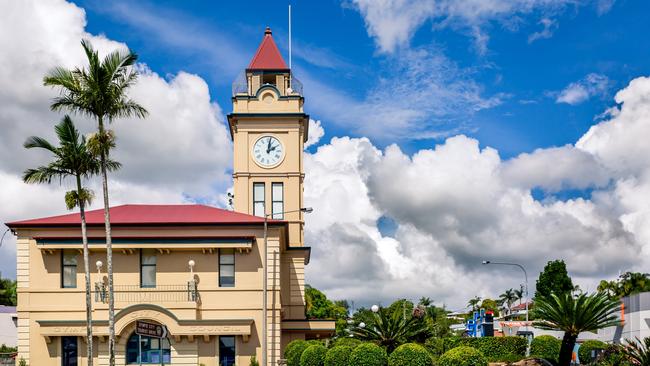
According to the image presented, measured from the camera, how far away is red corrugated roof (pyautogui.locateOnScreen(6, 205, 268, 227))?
1693 inches

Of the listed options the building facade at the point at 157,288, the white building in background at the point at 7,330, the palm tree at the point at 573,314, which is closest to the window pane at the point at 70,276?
the building facade at the point at 157,288

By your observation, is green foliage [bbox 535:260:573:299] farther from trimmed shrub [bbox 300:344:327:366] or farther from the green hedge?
trimmed shrub [bbox 300:344:327:366]

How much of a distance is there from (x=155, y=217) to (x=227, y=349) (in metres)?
8.02

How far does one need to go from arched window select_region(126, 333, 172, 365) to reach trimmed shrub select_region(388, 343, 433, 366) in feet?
47.1

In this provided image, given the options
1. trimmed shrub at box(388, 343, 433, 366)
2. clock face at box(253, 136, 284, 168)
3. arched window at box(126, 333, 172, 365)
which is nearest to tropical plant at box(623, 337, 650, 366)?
trimmed shrub at box(388, 343, 433, 366)

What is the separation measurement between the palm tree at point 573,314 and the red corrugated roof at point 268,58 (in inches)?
1039

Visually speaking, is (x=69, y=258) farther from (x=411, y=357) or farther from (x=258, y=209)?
(x=411, y=357)

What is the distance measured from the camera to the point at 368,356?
3441 cm

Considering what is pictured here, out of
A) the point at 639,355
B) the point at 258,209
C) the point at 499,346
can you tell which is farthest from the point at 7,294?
the point at 639,355

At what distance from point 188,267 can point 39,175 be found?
32.5ft

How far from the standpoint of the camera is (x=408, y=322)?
42969 millimetres

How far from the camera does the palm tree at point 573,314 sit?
3550 cm

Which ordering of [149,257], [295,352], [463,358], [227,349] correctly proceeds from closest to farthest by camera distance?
[463,358] < [295,352] < [227,349] < [149,257]

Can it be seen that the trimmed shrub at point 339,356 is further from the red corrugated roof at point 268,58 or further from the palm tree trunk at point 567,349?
the red corrugated roof at point 268,58
